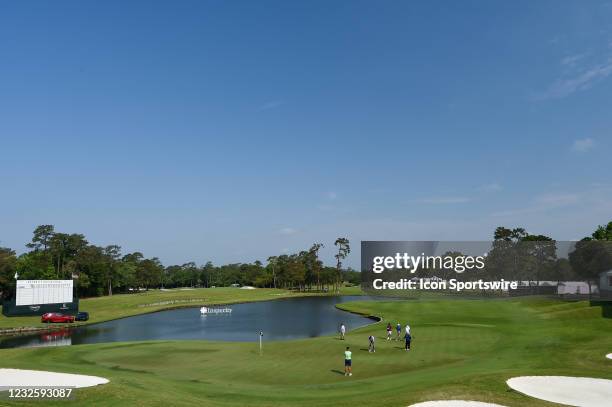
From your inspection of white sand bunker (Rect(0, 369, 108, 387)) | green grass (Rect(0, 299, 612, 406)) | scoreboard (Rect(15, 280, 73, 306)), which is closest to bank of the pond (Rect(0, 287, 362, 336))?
scoreboard (Rect(15, 280, 73, 306))

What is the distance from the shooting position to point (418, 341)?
50.8m

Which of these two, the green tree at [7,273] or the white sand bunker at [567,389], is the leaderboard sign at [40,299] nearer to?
the green tree at [7,273]

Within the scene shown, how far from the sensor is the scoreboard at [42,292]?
303 feet

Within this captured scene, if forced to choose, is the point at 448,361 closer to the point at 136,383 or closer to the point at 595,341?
the point at 595,341

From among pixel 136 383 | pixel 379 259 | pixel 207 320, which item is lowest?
pixel 207 320

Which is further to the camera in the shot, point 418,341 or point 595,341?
point 418,341

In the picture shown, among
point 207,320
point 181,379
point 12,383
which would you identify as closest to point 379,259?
point 207,320

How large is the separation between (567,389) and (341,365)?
17345 mm

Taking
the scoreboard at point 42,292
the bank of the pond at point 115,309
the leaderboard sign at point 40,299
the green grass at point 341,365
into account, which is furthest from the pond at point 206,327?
the green grass at point 341,365

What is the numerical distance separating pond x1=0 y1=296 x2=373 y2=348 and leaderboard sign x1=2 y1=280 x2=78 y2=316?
33.9 ft

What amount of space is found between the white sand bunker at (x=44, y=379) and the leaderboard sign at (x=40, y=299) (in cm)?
6610

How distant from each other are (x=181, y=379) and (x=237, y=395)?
8.58 meters

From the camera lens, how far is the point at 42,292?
308ft

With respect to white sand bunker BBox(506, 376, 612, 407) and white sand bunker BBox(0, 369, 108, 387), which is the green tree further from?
white sand bunker BBox(506, 376, 612, 407)
